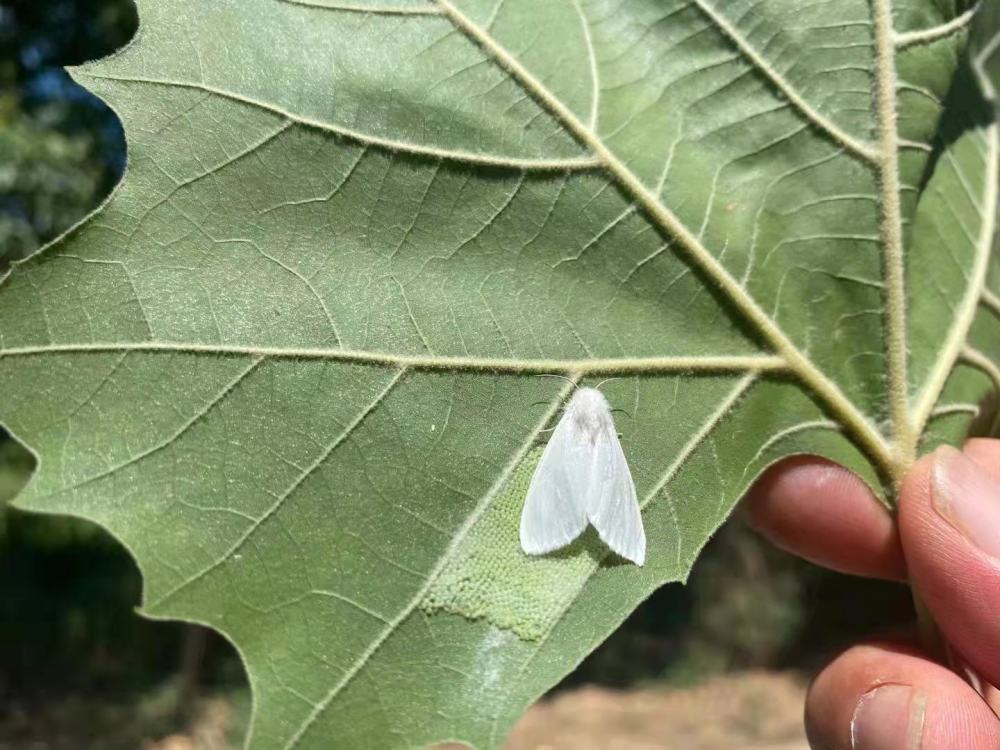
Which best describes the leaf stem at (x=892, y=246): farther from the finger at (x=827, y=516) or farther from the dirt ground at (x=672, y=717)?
the dirt ground at (x=672, y=717)

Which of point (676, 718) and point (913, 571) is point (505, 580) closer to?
point (913, 571)

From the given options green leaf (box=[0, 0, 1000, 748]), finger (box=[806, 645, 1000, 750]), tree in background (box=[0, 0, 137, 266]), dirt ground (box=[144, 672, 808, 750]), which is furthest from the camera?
dirt ground (box=[144, 672, 808, 750])

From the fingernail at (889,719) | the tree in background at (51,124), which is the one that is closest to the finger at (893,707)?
the fingernail at (889,719)

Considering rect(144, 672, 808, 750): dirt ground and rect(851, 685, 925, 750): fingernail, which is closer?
rect(851, 685, 925, 750): fingernail

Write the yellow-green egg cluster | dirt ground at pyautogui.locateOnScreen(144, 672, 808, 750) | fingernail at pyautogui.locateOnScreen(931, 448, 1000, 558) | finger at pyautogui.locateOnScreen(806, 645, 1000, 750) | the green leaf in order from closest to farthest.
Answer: the green leaf, the yellow-green egg cluster, fingernail at pyautogui.locateOnScreen(931, 448, 1000, 558), finger at pyautogui.locateOnScreen(806, 645, 1000, 750), dirt ground at pyautogui.locateOnScreen(144, 672, 808, 750)

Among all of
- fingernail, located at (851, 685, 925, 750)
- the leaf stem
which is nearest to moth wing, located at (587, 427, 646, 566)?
the leaf stem

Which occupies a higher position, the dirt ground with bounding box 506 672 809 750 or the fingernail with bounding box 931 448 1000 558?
the fingernail with bounding box 931 448 1000 558

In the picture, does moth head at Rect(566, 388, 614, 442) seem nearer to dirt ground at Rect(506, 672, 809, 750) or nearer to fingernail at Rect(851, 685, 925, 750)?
fingernail at Rect(851, 685, 925, 750)
